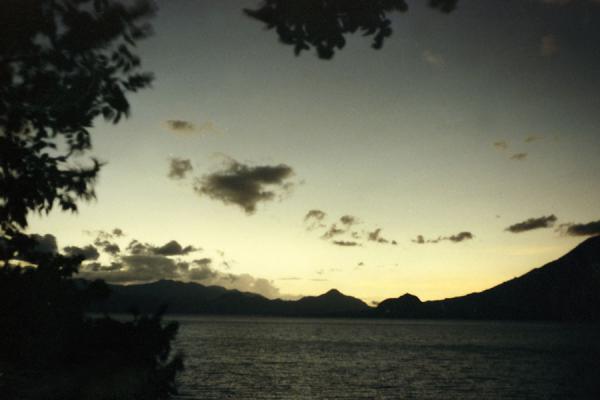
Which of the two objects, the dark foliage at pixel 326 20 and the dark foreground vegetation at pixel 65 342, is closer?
the dark foliage at pixel 326 20

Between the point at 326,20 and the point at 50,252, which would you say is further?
the point at 50,252

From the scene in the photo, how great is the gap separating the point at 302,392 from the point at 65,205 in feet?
179

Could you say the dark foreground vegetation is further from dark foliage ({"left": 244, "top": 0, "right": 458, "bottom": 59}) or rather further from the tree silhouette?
dark foliage ({"left": 244, "top": 0, "right": 458, "bottom": 59})

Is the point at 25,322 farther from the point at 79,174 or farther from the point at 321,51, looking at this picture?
the point at 321,51

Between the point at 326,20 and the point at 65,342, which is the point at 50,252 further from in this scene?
the point at 326,20

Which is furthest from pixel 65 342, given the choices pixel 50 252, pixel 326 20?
pixel 326 20

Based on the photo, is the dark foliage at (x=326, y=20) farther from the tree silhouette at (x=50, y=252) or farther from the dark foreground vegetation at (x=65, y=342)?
the dark foreground vegetation at (x=65, y=342)

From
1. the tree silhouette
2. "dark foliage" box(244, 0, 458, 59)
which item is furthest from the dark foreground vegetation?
"dark foliage" box(244, 0, 458, 59)

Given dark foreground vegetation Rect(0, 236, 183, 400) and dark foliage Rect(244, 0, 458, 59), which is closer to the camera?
dark foliage Rect(244, 0, 458, 59)

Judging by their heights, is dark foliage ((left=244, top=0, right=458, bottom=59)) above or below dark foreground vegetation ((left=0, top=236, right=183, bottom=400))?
above

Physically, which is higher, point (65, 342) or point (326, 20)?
point (326, 20)

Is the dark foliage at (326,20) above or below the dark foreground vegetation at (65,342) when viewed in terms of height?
above

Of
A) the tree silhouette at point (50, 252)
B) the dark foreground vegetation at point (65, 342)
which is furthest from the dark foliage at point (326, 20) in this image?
the dark foreground vegetation at point (65, 342)

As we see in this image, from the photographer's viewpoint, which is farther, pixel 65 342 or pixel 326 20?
pixel 65 342
